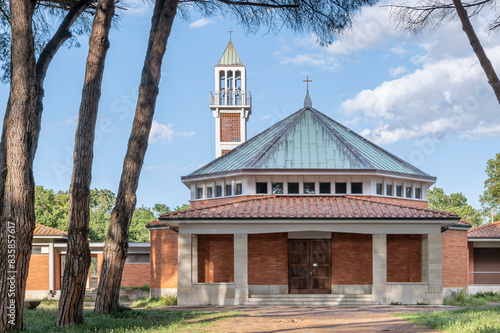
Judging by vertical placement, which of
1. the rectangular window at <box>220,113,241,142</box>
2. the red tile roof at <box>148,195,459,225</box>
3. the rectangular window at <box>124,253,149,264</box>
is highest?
the rectangular window at <box>220,113,241,142</box>

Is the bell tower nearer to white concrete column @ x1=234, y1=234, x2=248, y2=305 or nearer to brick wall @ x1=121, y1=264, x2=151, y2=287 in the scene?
brick wall @ x1=121, y1=264, x2=151, y2=287

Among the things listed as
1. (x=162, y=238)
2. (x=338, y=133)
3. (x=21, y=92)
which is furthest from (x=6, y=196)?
(x=338, y=133)

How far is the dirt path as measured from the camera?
13.8m

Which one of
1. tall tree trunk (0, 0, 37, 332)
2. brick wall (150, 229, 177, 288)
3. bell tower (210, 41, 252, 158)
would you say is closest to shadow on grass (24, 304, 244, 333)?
tall tree trunk (0, 0, 37, 332)

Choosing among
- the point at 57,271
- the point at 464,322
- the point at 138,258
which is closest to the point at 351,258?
the point at 464,322

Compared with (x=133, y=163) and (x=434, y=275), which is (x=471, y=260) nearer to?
(x=434, y=275)

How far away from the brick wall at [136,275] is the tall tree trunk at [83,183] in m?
22.1

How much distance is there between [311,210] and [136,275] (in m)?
15.9

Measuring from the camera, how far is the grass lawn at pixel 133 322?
12.5 m

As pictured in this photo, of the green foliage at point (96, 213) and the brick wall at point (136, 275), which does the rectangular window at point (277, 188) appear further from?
the green foliage at point (96, 213)

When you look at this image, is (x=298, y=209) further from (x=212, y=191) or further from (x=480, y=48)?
(x=480, y=48)

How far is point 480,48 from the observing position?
40.1 ft

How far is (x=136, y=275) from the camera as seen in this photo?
35.2m

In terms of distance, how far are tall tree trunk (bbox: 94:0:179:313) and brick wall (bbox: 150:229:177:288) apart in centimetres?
1093
